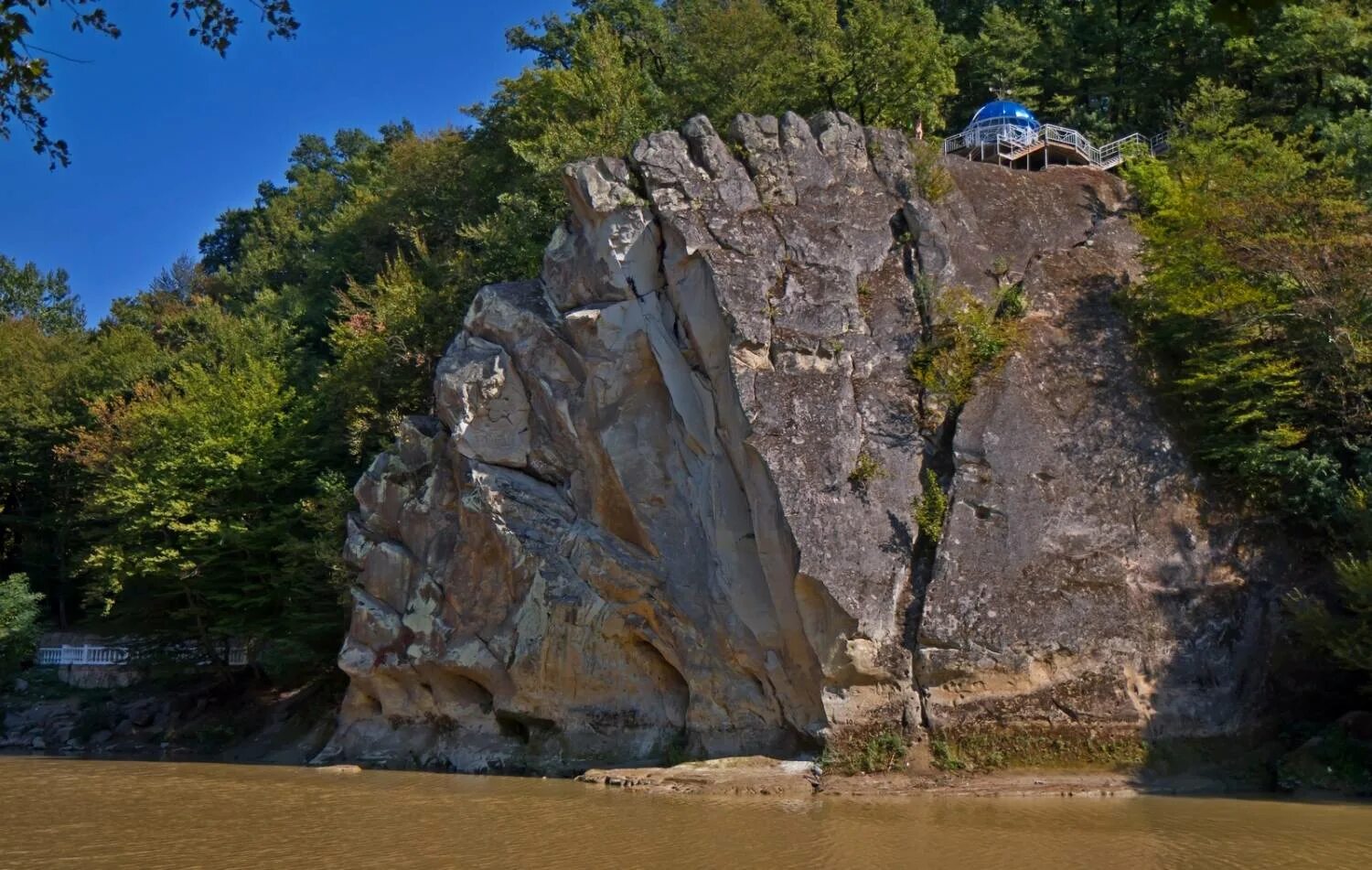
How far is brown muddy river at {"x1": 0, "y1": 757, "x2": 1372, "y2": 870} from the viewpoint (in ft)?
41.3

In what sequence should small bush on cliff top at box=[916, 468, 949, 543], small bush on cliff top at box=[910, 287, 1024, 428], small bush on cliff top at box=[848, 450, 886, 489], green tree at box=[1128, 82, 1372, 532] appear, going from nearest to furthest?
small bush on cliff top at box=[916, 468, 949, 543]
green tree at box=[1128, 82, 1372, 532]
small bush on cliff top at box=[848, 450, 886, 489]
small bush on cliff top at box=[910, 287, 1024, 428]

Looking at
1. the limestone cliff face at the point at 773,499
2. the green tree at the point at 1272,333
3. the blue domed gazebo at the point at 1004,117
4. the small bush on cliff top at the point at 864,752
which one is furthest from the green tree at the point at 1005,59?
the small bush on cliff top at the point at 864,752

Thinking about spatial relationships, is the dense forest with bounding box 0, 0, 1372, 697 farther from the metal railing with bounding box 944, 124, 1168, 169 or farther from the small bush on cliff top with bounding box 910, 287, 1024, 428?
the small bush on cliff top with bounding box 910, 287, 1024, 428

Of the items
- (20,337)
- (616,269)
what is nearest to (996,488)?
(616,269)

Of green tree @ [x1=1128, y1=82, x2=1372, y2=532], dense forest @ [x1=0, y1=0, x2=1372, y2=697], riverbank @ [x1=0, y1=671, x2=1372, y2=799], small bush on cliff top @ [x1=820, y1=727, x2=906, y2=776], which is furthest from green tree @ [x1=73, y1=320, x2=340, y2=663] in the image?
green tree @ [x1=1128, y1=82, x2=1372, y2=532]

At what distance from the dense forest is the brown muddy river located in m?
4.75

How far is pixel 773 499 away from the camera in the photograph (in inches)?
774

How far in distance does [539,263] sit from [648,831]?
54.3 feet

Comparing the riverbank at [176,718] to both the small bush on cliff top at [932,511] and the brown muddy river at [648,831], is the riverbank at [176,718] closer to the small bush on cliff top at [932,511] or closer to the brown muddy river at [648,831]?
the brown muddy river at [648,831]

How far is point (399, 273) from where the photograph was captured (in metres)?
32.6

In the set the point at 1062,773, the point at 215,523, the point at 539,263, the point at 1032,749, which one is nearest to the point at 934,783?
the point at 1032,749

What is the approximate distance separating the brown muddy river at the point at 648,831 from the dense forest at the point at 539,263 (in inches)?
187

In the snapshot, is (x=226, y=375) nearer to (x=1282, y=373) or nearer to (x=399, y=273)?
(x=399, y=273)

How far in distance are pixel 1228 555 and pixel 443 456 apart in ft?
51.3
